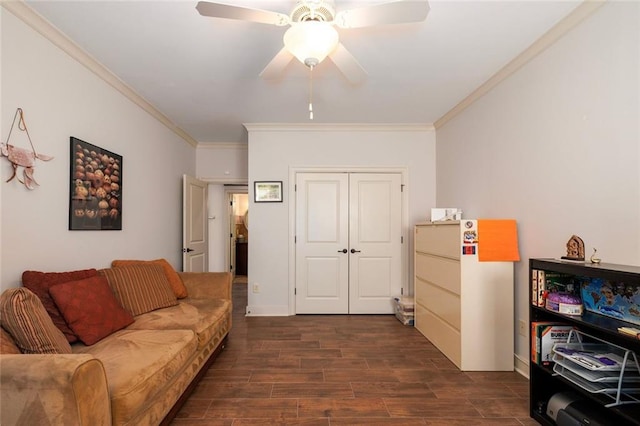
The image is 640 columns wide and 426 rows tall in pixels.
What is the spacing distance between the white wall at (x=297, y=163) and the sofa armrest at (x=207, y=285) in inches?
39.0

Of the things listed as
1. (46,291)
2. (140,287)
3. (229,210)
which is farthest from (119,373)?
(229,210)

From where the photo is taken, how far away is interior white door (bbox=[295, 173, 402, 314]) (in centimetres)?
425

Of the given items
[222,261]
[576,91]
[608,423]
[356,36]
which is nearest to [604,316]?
[608,423]

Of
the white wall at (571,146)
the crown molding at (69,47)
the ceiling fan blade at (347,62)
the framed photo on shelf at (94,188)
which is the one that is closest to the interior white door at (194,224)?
the crown molding at (69,47)

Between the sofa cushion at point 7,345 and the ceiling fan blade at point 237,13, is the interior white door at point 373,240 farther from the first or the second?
the sofa cushion at point 7,345

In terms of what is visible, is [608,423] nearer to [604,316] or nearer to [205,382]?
[604,316]

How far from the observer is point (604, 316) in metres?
1.72

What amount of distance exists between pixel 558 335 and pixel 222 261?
5.64m

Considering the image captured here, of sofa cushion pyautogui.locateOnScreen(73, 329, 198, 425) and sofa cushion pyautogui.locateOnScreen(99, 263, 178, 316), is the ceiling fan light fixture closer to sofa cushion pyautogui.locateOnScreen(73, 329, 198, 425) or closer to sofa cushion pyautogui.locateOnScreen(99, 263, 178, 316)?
sofa cushion pyautogui.locateOnScreen(73, 329, 198, 425)

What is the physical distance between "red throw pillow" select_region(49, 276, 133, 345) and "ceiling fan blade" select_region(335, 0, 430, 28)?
7.51ft

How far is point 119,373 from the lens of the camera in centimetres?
149

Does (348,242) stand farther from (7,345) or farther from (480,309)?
(7,345)

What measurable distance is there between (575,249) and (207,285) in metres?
3.06

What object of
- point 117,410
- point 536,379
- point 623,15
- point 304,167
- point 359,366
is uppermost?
point 623,15
